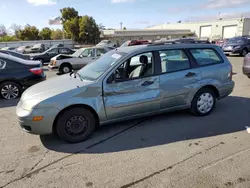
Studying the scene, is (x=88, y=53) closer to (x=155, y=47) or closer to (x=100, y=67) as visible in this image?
(x=100, y=67)

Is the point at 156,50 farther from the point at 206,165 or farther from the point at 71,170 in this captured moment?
the point at 71,170

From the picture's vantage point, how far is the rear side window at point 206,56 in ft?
14.8

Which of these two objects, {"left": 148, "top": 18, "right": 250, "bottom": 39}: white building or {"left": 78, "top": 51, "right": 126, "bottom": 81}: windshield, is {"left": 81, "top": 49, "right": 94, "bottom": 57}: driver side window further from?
{"left": 148, "top": 18, "right": 250, "bottom": 39}: white building

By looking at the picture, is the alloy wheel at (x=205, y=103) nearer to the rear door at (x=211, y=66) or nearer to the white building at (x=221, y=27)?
the rear door at (x=211, y=66)

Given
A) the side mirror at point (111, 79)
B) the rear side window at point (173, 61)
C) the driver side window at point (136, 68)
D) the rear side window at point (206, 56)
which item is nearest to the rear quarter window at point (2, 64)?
the driver side window at point (136, 68)

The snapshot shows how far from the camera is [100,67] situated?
411 centimetres

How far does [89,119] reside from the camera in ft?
12.1

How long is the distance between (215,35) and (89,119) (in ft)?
174

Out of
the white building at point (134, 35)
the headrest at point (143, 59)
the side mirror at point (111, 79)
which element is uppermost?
the white building at point (134, 35)

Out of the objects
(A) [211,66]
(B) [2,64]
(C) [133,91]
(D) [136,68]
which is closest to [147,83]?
(C) [133,91]

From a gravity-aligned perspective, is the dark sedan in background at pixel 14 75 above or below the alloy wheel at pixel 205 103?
above

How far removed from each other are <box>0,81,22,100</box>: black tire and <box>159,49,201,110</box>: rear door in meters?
4.79

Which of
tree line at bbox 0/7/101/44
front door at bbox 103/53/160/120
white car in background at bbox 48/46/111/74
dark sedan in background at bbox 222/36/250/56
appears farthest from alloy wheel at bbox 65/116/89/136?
tree line at bbox 0/7/101/44

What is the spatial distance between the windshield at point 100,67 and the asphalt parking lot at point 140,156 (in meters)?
1.06
